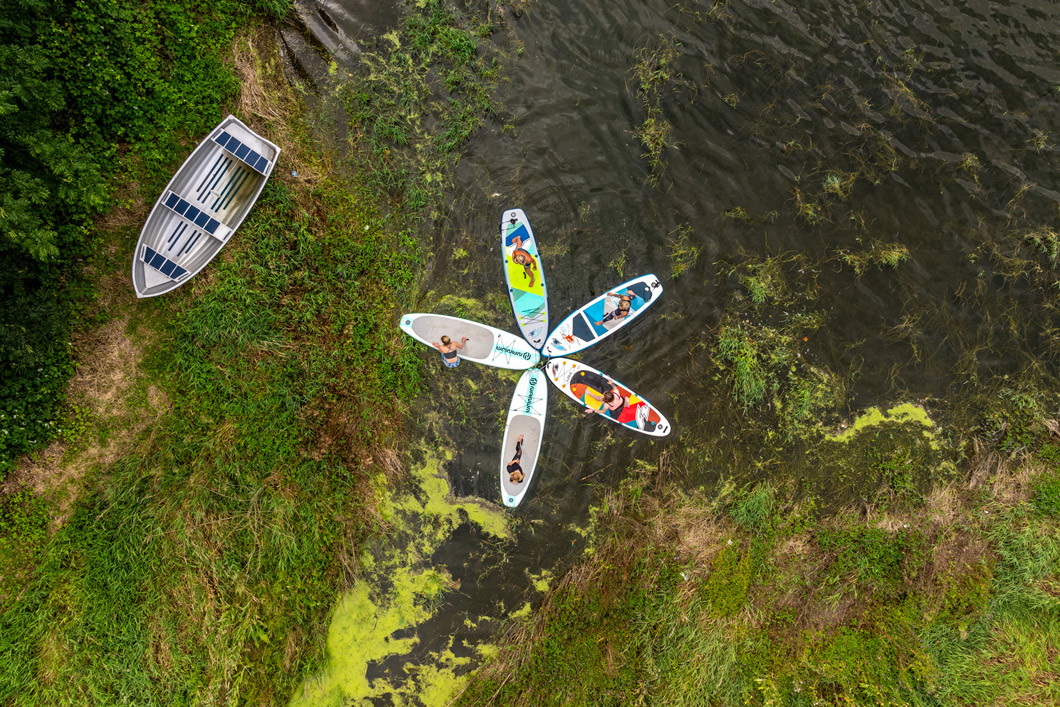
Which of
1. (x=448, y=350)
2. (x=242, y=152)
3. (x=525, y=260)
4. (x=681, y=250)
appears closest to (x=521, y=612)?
(x=448, y=350)

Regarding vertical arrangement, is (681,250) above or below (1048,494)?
above

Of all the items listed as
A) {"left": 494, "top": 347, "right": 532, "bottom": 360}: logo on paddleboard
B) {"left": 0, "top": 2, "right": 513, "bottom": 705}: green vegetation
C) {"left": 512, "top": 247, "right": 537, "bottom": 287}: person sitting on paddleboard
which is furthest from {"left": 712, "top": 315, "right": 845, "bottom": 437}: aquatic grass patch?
{"left": 0, "top": 2, "right": 513, "bottom": 705}: green vegetation

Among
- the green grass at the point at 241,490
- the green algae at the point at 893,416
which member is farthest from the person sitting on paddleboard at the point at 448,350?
the green algae at the point at 893,416

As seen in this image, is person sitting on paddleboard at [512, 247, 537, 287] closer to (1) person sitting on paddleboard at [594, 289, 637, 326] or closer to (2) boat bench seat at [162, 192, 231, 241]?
(1) person sitting on paddleboard at [594, 289, 637, 326]

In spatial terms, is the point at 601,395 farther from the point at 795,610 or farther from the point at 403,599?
the point at 795,610

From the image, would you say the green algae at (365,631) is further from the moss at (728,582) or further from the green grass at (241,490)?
the moss at (728,582)

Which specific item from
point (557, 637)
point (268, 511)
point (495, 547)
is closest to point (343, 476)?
point (268, 511)
